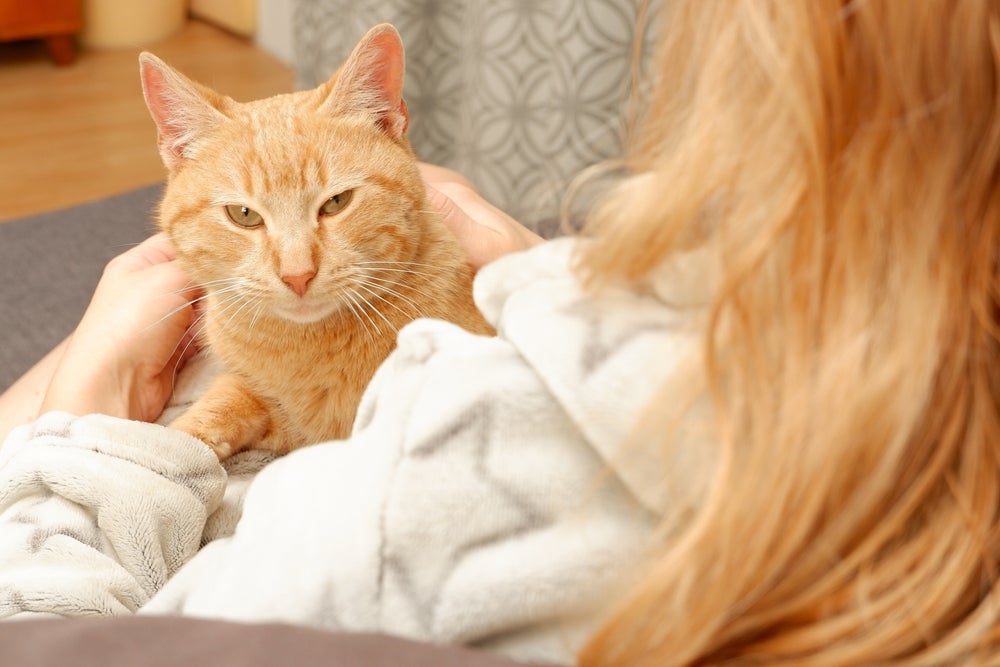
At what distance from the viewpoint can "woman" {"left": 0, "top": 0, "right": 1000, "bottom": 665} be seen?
1.53ft

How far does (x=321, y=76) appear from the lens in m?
2.60

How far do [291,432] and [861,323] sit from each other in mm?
781

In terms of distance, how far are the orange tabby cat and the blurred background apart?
186 mm

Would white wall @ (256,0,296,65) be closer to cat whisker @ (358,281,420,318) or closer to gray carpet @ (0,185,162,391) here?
gray carpet @ (0,185,162,391)

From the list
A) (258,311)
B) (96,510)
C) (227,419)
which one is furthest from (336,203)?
(96,510)

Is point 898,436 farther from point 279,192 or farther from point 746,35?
point 279,192

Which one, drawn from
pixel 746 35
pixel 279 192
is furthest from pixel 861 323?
pixel 279 192

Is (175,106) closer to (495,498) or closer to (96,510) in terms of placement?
(96,510)

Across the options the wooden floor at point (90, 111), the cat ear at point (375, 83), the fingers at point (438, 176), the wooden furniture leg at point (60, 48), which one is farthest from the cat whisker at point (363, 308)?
the wooden furniture leg at point (60, 48)

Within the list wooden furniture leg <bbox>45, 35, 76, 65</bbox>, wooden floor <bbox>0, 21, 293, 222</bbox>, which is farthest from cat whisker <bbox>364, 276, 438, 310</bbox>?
wooden furniture leg <bbox>45, 35, 76, 65</bbox>

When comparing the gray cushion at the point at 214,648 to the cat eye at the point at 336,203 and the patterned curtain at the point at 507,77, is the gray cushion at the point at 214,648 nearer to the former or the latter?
the cat eye at the point at 336,203

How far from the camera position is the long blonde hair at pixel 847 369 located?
466 millimetres

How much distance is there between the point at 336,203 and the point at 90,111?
8.76 ft

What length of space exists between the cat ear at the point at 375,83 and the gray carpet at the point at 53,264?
2.63ft
